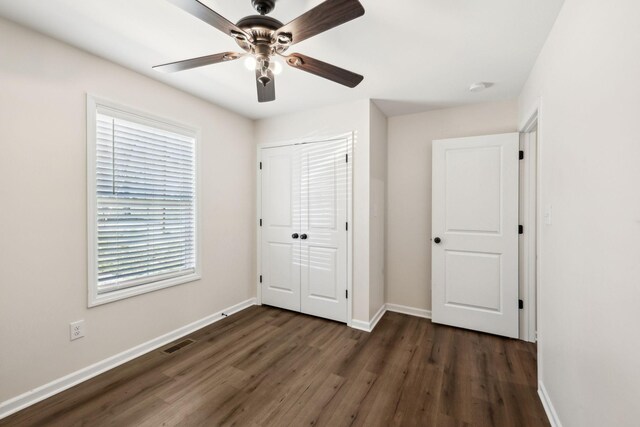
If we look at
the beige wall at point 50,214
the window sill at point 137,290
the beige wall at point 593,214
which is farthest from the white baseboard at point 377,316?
the beige wall at point 50,214

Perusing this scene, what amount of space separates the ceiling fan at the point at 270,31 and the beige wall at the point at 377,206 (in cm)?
136

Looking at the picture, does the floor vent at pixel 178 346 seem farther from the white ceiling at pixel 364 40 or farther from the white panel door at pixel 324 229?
the white ceiling at pixel 364 40

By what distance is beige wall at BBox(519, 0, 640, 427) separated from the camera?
36.7 inches

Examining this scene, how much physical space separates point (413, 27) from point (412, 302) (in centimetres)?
282

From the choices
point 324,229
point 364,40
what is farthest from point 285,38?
point 324,229

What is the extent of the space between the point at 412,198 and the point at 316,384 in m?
2.27

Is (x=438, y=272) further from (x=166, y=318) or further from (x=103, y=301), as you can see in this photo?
(x=103, y=301)

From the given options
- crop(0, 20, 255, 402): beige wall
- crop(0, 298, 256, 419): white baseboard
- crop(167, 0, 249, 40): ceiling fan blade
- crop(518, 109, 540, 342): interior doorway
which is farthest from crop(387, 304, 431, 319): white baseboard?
crop(167, 0, 249, 40): ceiling fan blade

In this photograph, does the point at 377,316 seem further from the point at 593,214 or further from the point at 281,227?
the point at 593,214

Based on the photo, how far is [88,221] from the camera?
2.09 meters

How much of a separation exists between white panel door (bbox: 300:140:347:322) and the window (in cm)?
123

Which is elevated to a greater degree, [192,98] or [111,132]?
[192,98]

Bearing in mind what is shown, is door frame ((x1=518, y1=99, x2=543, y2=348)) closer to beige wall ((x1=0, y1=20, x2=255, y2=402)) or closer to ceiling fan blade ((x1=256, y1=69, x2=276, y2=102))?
ceiling fan blade ((x1=256, y1=69, x2=276, y2=102))

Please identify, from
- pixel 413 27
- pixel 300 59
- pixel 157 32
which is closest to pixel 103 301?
pixel 157 32
